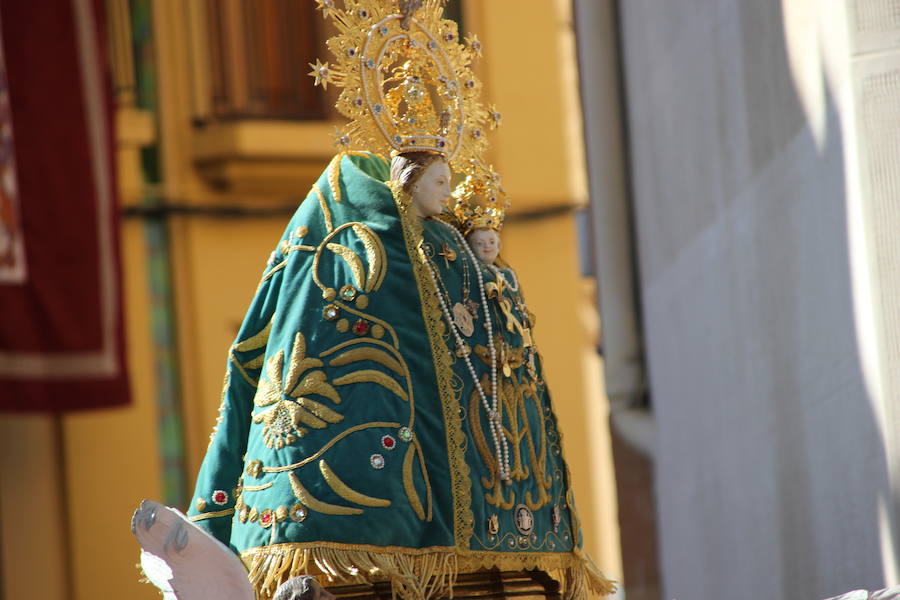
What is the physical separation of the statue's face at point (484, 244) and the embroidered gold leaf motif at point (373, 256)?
35cm

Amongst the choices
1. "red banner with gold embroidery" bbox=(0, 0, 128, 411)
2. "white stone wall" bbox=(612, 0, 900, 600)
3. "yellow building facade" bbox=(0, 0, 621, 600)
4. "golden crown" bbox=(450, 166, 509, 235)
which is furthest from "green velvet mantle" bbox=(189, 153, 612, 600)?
"yellow building facade" bbox=(0, 0, 621, 600)

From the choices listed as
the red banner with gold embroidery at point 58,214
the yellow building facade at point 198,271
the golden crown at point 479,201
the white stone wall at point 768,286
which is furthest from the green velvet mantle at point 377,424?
the yellow building facade at point 198,271

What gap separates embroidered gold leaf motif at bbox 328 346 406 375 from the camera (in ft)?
14.4

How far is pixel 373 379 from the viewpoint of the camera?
4.40m

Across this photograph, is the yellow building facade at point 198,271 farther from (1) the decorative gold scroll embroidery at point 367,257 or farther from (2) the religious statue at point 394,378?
(1) the decorative gold scroll embroidery at point 367,257

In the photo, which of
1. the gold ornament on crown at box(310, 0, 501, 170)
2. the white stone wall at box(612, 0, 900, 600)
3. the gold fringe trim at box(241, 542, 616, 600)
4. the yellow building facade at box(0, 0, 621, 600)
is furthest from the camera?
the yellow building facade at box(0, 0, 621, 600)

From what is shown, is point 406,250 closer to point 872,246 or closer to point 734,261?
point 872,246

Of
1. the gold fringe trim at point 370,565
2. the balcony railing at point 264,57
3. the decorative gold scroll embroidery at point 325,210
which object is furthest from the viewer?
the balcony railing at point 264,57

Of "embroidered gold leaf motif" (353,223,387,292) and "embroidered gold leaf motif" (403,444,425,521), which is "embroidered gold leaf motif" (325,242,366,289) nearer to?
"embroidered gold leaf motif" (353,223,387,292)

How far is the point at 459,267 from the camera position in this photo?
4680 millimetres

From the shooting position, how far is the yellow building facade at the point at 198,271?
9664mm

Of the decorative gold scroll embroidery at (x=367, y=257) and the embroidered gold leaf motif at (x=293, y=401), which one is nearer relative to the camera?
the embroidered gold leaf motif at (x=293, y=401)

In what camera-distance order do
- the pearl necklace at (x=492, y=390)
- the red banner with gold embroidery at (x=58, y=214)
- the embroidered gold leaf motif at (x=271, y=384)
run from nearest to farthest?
the embroidered gold leaf motif at (x=271, y=384) < the pearl necklace at (x=492, y=390) < the red banner with gold embroidery at (x=58, y=214)

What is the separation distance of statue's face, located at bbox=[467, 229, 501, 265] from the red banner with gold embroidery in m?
4.88
